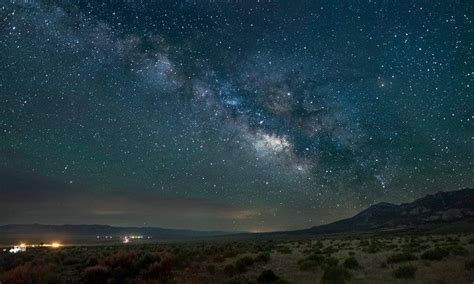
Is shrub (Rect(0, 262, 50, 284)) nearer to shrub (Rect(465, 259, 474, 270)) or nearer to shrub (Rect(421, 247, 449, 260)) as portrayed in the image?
shrub (Rect(465, 259, 474, 270))

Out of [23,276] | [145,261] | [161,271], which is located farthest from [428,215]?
[23,276]

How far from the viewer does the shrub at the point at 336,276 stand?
16.9 meters

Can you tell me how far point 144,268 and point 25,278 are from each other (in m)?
6.13

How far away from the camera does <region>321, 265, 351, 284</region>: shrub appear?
16.9 metres

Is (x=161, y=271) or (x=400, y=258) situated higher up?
(x=161, y=271)

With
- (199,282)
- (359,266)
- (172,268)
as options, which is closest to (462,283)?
(359,266)

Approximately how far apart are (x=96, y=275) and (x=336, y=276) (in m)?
12.1

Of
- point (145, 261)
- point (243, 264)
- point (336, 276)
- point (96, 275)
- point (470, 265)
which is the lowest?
point (470, 265)

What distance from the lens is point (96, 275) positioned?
2012cm

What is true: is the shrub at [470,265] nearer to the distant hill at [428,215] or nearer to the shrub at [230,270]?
the shrub at [230,270]

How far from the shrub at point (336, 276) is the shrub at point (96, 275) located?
11106 mm

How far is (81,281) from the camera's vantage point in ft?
64.5

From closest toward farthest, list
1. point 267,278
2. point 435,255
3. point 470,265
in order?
point 267,278 < point 470,265 < point 435,255

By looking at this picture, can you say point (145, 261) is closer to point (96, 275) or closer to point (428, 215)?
point (96, 275)
